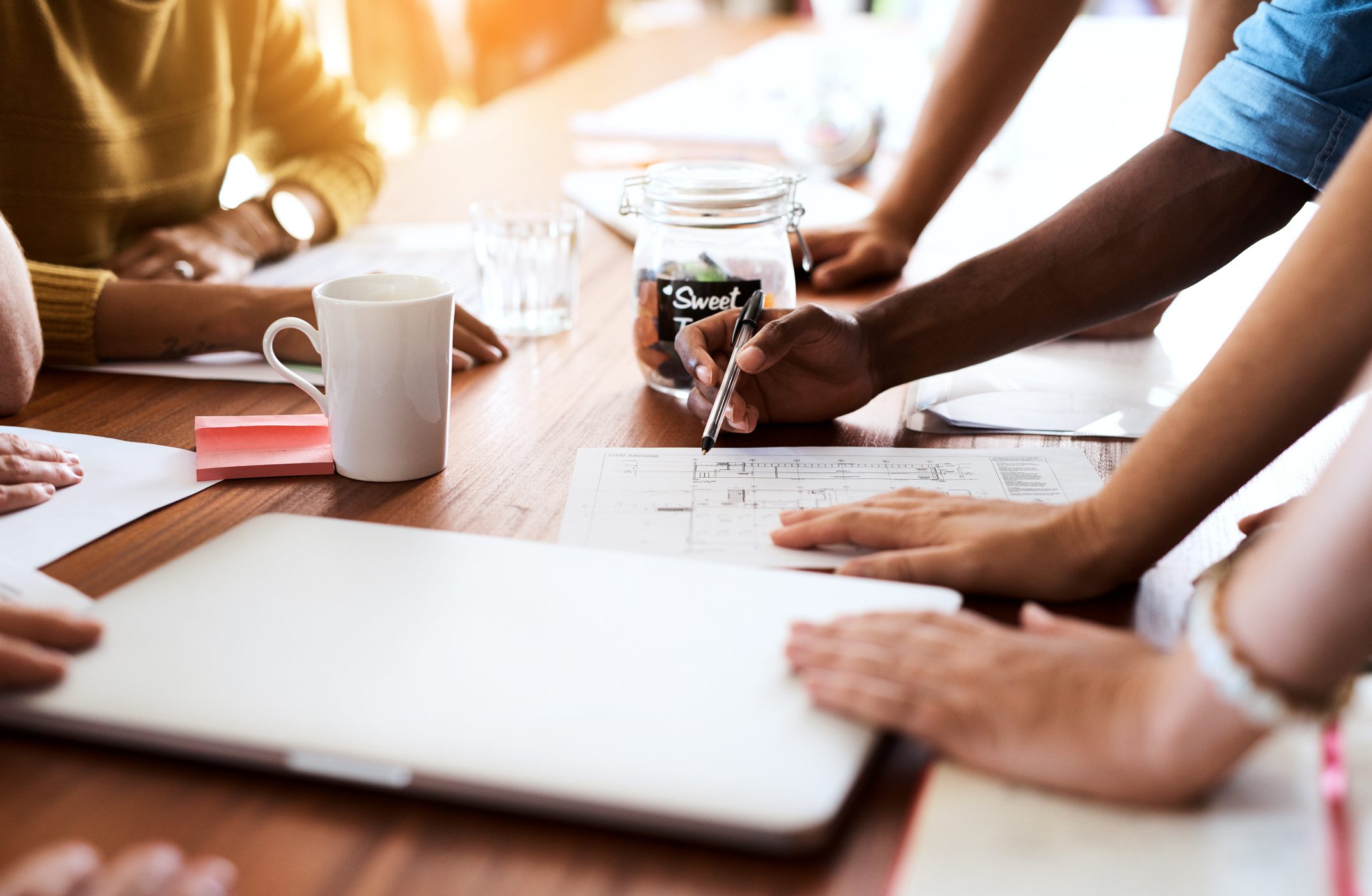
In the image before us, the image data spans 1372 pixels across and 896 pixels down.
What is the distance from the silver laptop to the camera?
1.56 feet

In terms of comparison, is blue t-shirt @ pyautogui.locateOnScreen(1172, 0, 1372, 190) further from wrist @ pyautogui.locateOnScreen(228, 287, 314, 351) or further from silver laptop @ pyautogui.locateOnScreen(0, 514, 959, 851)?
wrist @ pyautogui.locateOnScreen(228, 287, 314, 351)

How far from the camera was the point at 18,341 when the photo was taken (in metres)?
0.93

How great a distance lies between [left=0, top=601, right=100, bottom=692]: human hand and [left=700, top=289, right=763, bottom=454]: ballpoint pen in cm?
44

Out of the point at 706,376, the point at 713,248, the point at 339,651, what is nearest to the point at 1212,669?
the point at 339,651

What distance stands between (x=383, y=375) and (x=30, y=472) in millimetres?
252

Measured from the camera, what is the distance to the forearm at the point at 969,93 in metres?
1.30

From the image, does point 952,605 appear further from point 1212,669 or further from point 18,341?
point 18,341

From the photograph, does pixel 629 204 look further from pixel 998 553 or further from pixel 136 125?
pixel 136 125

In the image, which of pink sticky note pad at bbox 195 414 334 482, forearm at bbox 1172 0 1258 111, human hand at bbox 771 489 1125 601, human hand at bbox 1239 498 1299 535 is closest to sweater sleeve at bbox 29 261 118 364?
pink sticky note pad at bbox 195 414 334 482

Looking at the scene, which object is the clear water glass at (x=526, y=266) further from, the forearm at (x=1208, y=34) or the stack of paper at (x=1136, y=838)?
the stack of paper at (x=1136, y=838)

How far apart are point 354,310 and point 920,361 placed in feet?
1.59

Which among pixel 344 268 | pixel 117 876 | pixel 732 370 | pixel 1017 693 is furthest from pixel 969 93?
pixel 117 876

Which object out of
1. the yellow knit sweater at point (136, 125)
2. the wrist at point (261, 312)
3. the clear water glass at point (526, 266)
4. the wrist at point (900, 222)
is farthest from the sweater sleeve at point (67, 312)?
the wrist at point (900, 222)

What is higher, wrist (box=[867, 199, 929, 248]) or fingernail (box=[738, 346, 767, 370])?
fingernail (box=[738, 346, 767, 370])
